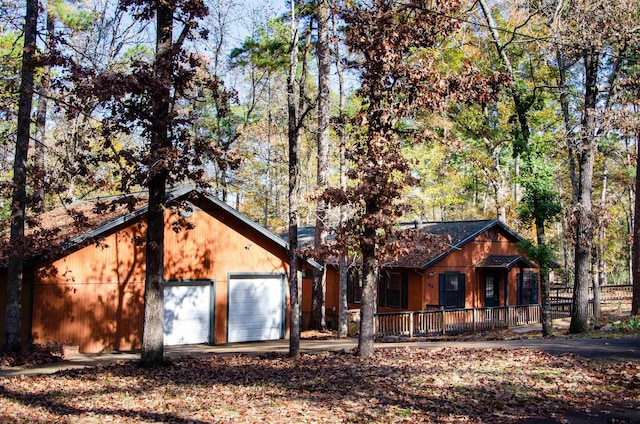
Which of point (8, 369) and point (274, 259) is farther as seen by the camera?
point (274, 259)

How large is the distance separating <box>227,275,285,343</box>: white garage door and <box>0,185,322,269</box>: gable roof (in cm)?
167

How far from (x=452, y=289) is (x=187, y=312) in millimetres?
13185

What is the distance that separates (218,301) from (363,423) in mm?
13358

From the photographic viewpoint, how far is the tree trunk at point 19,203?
15047 mm

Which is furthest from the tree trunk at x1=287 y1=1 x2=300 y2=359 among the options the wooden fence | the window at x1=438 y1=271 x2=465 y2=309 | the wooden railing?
the wooden railing

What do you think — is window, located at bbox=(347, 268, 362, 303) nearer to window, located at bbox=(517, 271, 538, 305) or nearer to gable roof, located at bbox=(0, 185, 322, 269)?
gable roof, located at bbox=(0, 185, 322, 269)

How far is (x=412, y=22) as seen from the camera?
548 inches

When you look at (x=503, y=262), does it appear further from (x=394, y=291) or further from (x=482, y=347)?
(x=482, y=347)

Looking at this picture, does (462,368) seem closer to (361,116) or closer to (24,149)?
(361,116)

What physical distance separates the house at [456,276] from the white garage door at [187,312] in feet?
23.2

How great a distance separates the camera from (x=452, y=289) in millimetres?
27234

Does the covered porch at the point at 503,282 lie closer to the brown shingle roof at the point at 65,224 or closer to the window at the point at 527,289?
the window at the point at 527,289

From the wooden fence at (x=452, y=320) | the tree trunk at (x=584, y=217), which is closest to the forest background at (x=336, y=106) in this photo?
the tree trunk at (x=584, y=217)

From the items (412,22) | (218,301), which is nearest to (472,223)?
Answer: (218,301)
